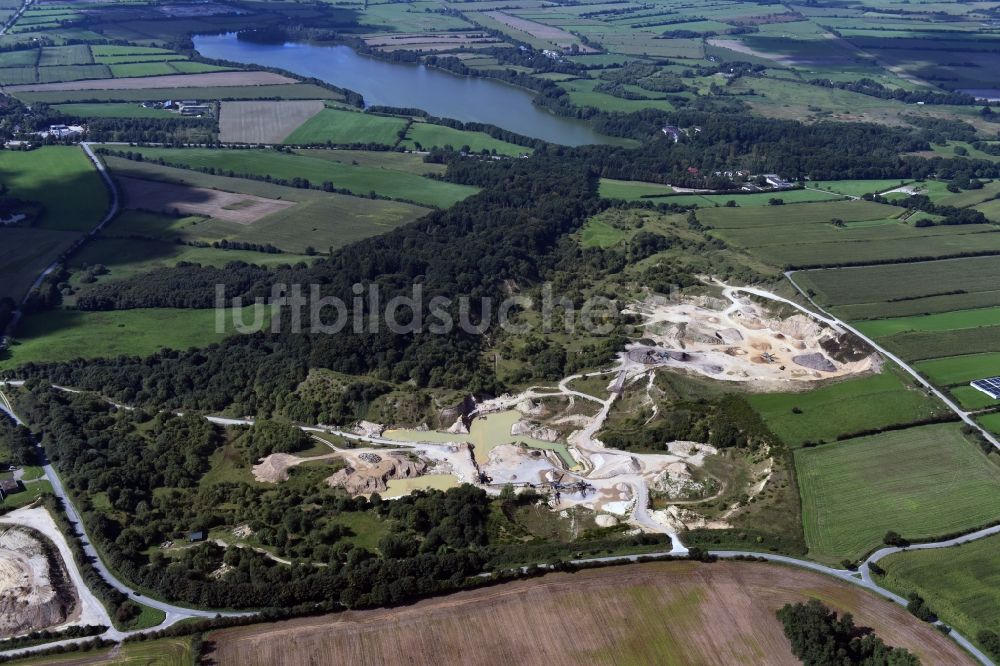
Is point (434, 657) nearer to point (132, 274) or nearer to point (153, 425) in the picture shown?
point (153, 425)

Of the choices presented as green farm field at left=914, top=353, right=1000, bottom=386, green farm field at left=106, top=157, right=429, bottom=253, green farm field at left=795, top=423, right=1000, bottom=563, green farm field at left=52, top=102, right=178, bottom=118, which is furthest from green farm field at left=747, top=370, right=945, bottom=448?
green farm field at left=52, top=102, right=178, bottom=118

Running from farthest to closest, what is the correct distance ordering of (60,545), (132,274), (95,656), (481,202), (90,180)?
(90,180) → (481,202) → (132,274) → (60,545) → (95,656)

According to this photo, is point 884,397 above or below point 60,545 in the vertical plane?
above

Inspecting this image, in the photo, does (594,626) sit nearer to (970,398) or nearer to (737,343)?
(737,343)

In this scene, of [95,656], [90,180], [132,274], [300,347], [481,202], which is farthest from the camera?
[90,180]

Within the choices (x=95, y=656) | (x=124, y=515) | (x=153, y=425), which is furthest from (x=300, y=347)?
(x=95, y=656)

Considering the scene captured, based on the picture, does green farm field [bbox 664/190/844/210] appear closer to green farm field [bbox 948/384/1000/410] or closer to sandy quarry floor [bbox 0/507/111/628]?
green farm field [bbox 948/384/1000/410]

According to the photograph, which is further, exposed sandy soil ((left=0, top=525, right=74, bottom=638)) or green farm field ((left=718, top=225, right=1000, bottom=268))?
green farm field ((left=718, top=225, right=1000, bottom=268))
